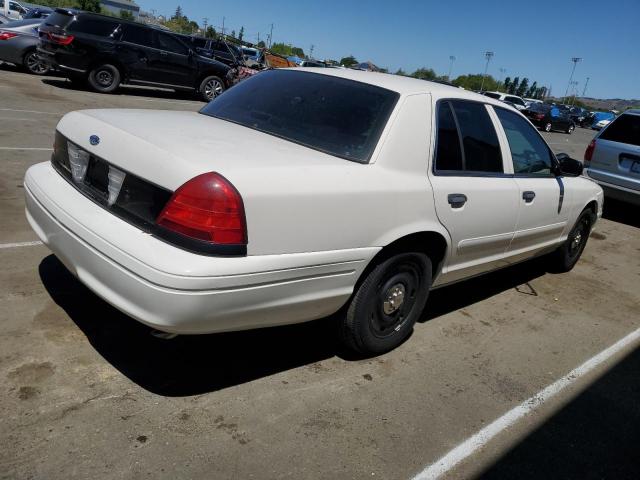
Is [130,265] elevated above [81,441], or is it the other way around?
[130,265]

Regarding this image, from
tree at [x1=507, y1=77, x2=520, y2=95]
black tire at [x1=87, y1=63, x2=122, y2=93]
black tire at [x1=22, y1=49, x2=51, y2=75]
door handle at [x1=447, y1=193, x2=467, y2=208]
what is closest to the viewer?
door handle at [x1=447, y1=193, x2=467, y2=208]

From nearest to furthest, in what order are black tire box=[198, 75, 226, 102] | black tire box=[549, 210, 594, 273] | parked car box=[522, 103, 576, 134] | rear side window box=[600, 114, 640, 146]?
1. black tire box=[549, 210, 594, 273]
2. rear side window box=[600, 114, 640, 146]
3. black tire box=[198, 75, 226, 102]
4. parked car box=[522, 103, 576, 134]

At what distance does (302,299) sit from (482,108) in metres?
2.15

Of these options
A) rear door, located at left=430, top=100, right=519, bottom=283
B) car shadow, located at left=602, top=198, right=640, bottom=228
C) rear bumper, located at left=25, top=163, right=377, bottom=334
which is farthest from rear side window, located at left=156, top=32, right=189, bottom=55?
rear bumper, located at left=25, top=163, right=377, bottom=334

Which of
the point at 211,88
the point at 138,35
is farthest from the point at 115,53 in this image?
the point at 211,88

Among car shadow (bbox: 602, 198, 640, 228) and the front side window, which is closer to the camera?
the front side window

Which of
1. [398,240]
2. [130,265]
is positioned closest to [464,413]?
[398,240]

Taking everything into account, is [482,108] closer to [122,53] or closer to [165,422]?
[165,422]

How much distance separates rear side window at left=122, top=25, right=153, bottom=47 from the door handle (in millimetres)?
12630

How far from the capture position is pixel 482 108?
4039mm

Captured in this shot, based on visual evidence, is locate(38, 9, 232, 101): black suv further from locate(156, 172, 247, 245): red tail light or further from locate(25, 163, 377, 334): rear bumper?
locate(156, 172, 247, 245): red tail light

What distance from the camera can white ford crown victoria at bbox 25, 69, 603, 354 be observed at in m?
2.48

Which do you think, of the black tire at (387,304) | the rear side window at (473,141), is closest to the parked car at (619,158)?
the rear side window at (473,141)

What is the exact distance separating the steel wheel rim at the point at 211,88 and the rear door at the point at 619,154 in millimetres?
10791
